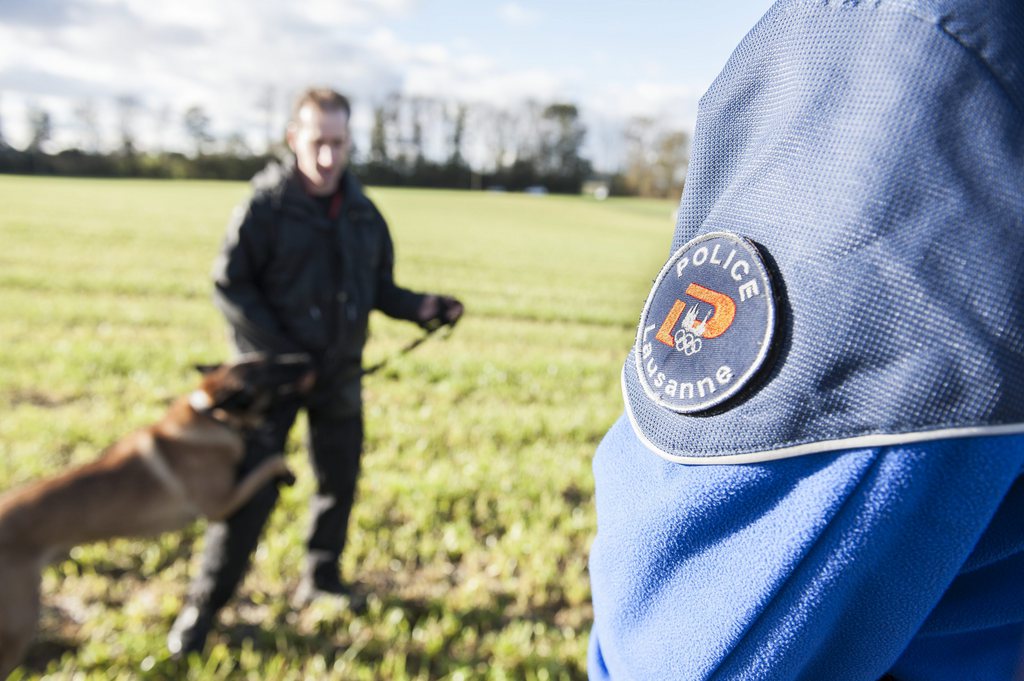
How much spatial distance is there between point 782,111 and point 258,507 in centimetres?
306

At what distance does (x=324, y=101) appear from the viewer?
10.3 ft

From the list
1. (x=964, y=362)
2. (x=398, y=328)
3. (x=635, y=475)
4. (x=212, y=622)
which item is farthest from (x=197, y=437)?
(x=398, y=328)

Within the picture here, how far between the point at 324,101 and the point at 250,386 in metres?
1.33

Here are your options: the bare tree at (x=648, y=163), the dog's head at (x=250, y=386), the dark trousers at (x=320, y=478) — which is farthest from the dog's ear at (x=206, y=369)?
the bare tree at (x=648, y=163)

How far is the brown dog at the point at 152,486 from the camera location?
2711 millimetres

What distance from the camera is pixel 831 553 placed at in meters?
0.50

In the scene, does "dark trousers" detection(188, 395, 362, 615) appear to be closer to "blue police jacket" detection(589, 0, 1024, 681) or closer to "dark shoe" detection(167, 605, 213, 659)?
"dark shoe" detection(167, 605, 213, 659)

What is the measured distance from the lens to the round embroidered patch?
0.54 m

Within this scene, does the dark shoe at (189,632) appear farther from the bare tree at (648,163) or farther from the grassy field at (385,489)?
the bare tree at (648,163)

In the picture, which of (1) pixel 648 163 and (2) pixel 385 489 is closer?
(2) pixel 385 489

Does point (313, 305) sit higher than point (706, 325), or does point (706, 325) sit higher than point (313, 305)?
point (706, 325)

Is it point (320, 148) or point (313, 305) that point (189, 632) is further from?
point (320, 148)

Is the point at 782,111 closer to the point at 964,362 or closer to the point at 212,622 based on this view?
the point at 964,362

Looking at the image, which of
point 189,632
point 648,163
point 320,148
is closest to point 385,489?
point 189,632
